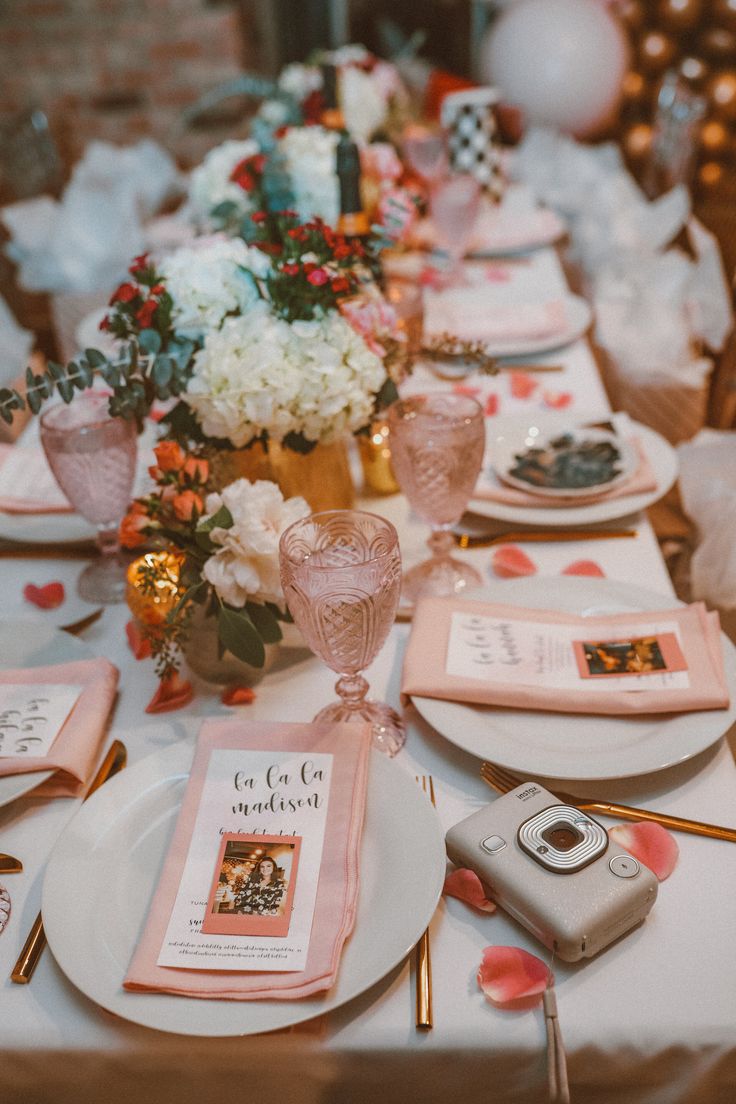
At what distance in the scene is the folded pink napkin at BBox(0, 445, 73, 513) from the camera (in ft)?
4.43

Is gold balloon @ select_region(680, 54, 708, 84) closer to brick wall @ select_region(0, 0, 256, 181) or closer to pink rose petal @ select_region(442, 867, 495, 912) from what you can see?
brick wall @ select_region(0, 0, 256, 181)

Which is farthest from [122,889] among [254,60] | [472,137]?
[254,60]

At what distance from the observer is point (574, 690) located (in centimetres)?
95

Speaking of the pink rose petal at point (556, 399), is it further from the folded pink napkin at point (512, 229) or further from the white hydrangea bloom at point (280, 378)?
the folded pink napkin at point (512, 229)

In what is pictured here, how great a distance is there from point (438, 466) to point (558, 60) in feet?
9.05

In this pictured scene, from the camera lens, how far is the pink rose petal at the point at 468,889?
752 mm

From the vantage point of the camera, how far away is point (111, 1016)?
690 mm

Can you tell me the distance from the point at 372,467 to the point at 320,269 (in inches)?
14.1

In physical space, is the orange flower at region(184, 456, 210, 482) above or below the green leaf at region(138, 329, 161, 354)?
below

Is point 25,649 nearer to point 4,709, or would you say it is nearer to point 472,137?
point 4,709

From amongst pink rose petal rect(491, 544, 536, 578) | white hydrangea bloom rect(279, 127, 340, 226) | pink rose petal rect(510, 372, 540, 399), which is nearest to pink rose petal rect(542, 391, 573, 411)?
pink rose petal rect(510, 372, 540, 399)

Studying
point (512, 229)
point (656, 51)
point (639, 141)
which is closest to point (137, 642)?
point (512, 229)

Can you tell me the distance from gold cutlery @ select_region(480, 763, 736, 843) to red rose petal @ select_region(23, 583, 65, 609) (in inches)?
23.0

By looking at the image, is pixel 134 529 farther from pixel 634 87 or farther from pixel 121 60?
pixel 121 60
